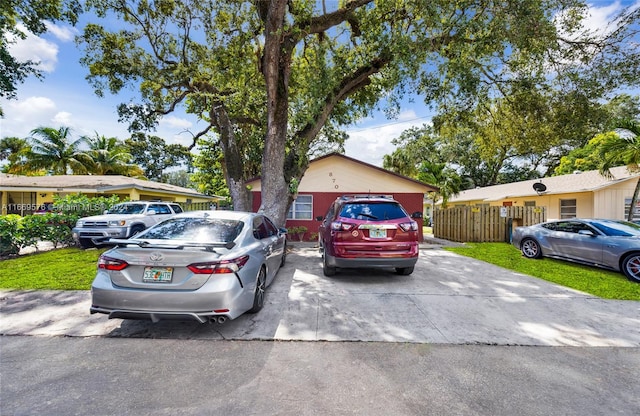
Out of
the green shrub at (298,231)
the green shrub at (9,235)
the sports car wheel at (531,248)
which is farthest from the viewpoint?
the green shrub at (298,231)

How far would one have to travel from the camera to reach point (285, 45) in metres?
9.36

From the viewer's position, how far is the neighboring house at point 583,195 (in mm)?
14734

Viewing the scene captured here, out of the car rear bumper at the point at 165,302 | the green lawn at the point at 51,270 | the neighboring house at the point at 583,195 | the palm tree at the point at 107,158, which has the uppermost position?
the palm tree at the point at 107,158

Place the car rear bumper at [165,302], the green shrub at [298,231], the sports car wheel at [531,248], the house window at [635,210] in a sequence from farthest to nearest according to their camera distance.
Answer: the house window at [635,210] < the green shrub at [298,231] < the sports car wheel at [531,248] < the car rear bumper at [165,302]

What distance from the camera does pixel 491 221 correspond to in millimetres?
14914

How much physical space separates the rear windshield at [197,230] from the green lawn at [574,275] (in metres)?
7.08

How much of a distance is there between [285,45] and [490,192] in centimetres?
2166

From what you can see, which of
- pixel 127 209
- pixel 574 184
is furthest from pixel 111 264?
pixel 574 184

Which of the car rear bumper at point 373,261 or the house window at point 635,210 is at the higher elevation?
the house window at point 635,210

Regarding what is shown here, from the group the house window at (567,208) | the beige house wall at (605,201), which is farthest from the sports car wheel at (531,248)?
the house window at (567,208)

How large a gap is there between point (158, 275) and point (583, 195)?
2058 centimetres

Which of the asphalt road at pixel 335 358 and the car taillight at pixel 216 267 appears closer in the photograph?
the asphalt road at pixel 335 358

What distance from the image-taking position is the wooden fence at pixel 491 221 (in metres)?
14.5

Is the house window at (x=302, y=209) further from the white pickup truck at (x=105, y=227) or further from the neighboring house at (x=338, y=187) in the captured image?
the white pickup truck at (x=105, y=227)
